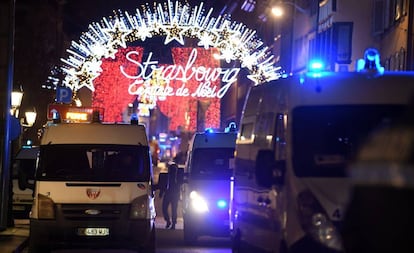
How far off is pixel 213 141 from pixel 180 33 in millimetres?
7609

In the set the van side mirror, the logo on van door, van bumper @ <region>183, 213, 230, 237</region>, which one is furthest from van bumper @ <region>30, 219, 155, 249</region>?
the van side mirror

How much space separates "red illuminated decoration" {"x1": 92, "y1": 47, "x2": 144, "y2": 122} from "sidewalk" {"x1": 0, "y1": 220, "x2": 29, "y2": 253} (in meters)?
7.46

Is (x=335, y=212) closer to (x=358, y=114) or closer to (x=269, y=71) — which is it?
(x=358, y=114)

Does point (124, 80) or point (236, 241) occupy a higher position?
point (124, 80)

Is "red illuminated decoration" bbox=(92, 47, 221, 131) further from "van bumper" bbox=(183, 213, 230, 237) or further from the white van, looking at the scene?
the white van

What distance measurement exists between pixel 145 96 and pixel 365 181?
85.3 feet

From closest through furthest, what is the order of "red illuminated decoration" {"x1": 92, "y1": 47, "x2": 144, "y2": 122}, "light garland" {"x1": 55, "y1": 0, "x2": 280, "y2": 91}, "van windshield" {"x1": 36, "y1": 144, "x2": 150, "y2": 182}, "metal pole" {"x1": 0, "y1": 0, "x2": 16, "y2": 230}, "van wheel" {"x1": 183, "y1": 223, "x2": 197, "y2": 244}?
"van windshield" {"x1": 36, "y1": 144, "x2": 150, "y2": 182} → "van wheel" {"x1": 183, "y1": 223, "x2": 197, "y2": 244} → "metal pole" {"x1": 0, "y1": 0, "x2": 16, "y2": 230} → "light garland" {"x1": 55, "y1": 0, "x2": 280, "y2": 91} → "red illuminated decoration" {"x1": 92, "y1": 47, "x2": 144, "y2": 122}

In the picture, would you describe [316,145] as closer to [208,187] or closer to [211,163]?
[208,187]

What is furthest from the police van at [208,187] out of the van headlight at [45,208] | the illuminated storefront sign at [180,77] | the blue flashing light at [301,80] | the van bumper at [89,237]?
the illuminated storefront sign at [180,77]

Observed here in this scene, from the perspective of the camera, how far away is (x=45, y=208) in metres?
14.4

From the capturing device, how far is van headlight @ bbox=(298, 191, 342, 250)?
824 cm

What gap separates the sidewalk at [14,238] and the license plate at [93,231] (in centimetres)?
163

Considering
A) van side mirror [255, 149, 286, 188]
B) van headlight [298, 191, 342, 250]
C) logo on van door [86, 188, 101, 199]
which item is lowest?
logo on van door [86, 188, 101, 199]

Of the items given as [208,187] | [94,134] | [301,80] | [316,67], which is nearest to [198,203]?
[208,187]
